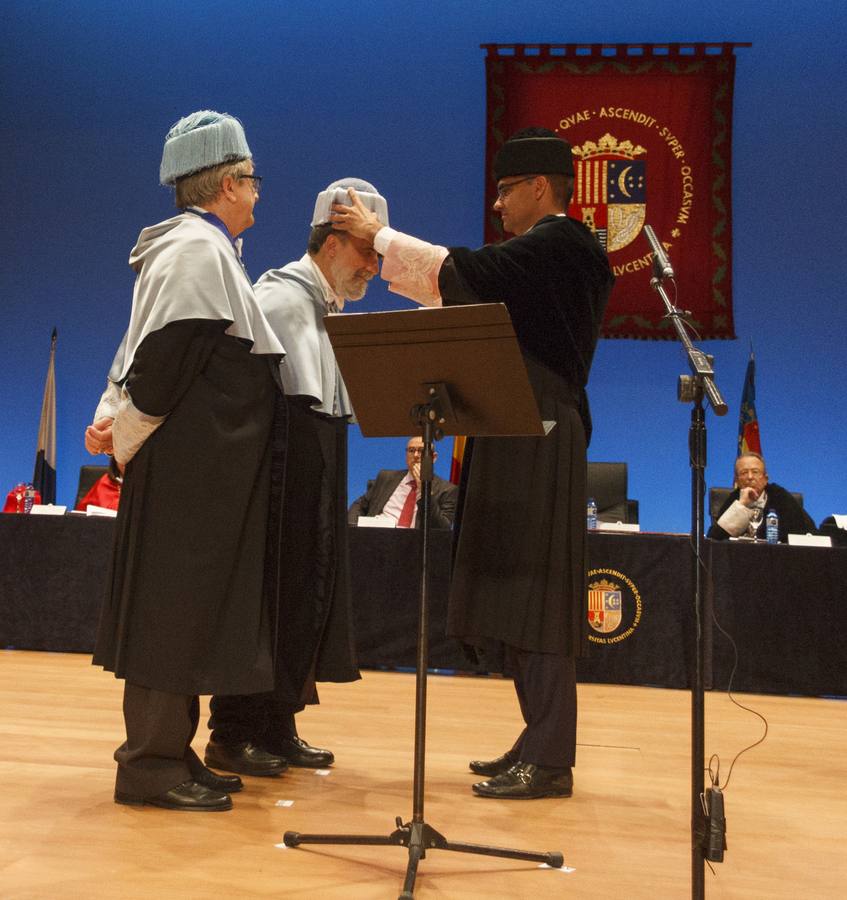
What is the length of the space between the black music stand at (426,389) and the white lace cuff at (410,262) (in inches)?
15.1

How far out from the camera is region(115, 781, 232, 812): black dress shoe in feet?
8.01

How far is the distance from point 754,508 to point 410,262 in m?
3.80

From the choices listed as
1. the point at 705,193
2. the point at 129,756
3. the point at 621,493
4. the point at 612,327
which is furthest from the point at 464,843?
the point at 705,193

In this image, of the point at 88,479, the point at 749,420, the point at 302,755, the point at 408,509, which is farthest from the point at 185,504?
the point at 749,420

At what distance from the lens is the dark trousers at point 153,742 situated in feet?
7.88

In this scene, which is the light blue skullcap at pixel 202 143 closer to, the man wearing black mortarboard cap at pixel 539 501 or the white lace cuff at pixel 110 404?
the man wearing black mortarboard cap at pixel 539 501

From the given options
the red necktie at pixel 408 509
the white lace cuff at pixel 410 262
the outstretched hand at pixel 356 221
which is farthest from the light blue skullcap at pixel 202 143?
the red necktie at pixel 408 509

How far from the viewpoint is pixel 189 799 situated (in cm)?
245

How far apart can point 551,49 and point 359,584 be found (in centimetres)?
418

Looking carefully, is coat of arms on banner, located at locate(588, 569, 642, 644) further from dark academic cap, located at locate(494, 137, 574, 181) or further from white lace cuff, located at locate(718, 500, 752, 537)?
dark academic cap, located at locate(494, 137, 574, 181)

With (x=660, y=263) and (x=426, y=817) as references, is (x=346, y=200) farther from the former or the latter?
(x=426, y=817)

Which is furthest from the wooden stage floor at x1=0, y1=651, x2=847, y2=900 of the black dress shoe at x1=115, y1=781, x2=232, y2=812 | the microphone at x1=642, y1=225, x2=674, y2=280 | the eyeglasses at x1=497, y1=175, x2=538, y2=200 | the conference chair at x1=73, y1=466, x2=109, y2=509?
the conference chair at x1=73, y1=466, x2=109, y2=509

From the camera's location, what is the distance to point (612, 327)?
697 centimetres

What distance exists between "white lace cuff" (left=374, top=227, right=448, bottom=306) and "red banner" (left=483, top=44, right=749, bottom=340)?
4536 mm
